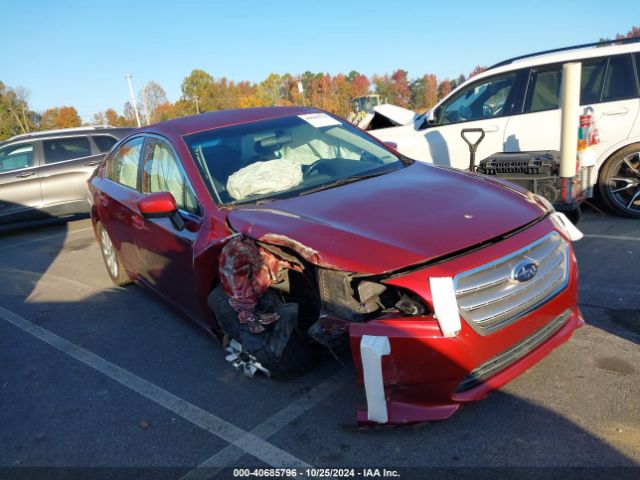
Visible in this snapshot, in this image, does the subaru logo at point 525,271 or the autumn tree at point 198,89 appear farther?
the autumn tree at point 198,89

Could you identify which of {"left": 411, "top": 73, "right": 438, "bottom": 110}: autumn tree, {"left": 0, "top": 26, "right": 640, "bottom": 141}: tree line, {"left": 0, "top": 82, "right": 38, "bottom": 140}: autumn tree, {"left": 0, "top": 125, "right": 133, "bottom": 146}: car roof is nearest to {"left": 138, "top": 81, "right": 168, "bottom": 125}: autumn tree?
{"left": 0, "top": 26, "right": 640, "bottom": 141}: tree line

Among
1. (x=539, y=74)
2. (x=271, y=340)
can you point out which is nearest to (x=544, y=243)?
(x=271, y=340)

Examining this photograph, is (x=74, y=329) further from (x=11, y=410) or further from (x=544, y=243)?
(x=544, y=243)

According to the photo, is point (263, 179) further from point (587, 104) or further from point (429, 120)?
point (587, 104)

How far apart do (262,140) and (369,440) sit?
230cm

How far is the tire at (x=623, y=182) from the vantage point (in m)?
5.69

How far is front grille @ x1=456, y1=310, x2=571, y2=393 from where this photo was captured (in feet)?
7.98

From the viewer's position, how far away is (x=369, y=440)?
261cm

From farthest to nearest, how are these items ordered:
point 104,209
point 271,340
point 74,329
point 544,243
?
point 104,209 → point 74,329 → point 271,340 → point 544,243

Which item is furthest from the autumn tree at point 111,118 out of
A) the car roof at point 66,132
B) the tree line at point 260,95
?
the car roof at point 66,132

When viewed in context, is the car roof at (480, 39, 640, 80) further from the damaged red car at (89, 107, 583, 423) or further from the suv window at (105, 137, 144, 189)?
the suv window at (105, 137, 144, 189)

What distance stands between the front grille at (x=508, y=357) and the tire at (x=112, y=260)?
154 inches

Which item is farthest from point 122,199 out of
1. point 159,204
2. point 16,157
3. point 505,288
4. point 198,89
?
point 198,89

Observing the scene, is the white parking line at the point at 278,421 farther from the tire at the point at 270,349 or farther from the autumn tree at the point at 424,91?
the autumn tree at the point at 424,91
